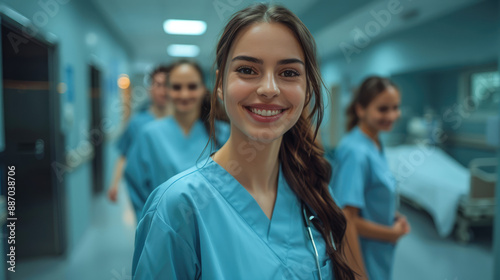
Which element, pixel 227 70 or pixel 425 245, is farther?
pixel 425 245

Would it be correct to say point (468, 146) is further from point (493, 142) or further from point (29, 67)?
point (29, 67)

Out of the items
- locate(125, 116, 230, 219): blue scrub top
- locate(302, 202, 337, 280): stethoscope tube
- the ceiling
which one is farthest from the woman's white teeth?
the ceiling

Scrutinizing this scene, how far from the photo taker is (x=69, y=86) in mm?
2820

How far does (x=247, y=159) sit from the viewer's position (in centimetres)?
78

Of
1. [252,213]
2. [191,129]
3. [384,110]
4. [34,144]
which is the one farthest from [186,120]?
[34,144]

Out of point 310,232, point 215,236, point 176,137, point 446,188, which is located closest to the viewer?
point 215,236

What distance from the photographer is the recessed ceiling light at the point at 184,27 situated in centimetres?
470

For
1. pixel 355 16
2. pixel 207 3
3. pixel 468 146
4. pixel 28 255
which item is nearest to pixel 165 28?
pixel 207 3

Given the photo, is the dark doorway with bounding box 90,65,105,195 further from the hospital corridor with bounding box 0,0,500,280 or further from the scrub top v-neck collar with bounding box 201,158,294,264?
the scrub top v-neck collar with bounding box 201,158,294,264

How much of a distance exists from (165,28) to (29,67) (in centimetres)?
302

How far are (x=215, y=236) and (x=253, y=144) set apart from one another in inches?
8.6

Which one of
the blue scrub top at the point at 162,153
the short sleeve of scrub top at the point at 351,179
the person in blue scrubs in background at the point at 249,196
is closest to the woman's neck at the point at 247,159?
the person in blue scrubs in background at the point at 249,196

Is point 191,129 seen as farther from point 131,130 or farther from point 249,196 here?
point 131,130

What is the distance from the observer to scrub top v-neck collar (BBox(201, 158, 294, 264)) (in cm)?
74
